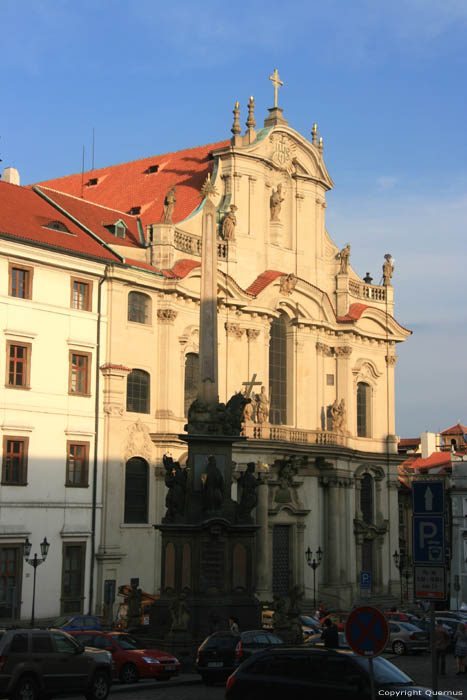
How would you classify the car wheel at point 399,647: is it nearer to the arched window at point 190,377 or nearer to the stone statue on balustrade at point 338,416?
the arched window at point 190,377

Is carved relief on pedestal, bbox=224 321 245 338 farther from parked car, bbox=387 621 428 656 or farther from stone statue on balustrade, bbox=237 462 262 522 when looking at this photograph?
parked car, bbox=387 621 428 656

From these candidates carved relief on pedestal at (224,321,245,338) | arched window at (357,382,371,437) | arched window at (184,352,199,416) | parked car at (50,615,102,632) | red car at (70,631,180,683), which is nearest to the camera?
red car at (70,631,180,683)

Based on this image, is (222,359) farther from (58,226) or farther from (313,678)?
(313,678)

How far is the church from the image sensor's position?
41.0m

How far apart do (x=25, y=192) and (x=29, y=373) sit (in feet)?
34.7

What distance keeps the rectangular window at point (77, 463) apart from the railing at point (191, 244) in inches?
433

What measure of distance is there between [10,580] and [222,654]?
15388 mm

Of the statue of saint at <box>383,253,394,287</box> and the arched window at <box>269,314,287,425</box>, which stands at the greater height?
the statue of saint at <box>383,253,394,287</box>

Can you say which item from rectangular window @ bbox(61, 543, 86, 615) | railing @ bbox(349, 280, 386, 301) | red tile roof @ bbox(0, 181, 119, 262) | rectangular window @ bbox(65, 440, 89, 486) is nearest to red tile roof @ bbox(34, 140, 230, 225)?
red tile roof @ bbox(0, 181, 119, 262)

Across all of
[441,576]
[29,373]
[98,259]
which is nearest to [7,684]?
[441,576]

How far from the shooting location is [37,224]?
4325cm

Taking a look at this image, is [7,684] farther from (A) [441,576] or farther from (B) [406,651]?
(B) [406,651]

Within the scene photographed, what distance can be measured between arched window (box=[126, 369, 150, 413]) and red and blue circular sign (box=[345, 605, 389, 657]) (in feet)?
106

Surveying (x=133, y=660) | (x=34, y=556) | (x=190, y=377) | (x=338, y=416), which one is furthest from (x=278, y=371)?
(x=133, y=660)
